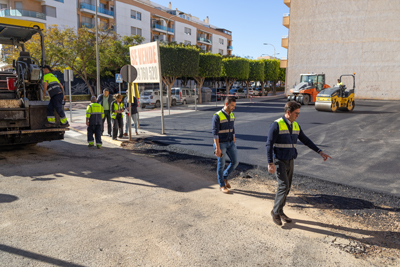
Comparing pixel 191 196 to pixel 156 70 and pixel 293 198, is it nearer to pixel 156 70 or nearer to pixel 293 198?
pixel 293 198

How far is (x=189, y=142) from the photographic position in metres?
10.7

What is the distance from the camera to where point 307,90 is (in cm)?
2552

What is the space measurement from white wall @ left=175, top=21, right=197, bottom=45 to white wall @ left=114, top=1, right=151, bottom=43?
963cm

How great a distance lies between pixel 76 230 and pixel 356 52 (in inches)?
1476

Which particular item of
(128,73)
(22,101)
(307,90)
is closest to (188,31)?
(307,90)

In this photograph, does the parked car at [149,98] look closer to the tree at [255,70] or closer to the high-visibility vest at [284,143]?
the tree at [255,70]

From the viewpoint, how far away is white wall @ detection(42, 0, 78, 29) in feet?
124

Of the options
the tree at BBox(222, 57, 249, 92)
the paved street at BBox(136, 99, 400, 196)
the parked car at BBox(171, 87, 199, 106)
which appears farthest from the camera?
the tree at BBox(222, 57, 249, 92)

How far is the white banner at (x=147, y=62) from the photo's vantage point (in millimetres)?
11594

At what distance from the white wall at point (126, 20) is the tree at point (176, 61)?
72.8 ft

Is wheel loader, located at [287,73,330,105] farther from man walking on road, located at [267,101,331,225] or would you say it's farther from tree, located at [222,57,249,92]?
man walking on road, located at [267,101,331,225]

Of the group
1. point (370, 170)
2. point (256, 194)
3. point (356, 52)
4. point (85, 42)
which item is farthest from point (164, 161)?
point (356, 52)

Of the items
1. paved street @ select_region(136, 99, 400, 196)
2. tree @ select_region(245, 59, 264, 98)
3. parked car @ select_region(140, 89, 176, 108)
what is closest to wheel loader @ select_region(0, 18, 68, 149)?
paved street @ select_region(136, 99, 400, 196)

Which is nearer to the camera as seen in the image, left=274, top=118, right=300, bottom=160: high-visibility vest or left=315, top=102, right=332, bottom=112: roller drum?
left=274, top=118, right=300, bottom=160: high-visibility vest
